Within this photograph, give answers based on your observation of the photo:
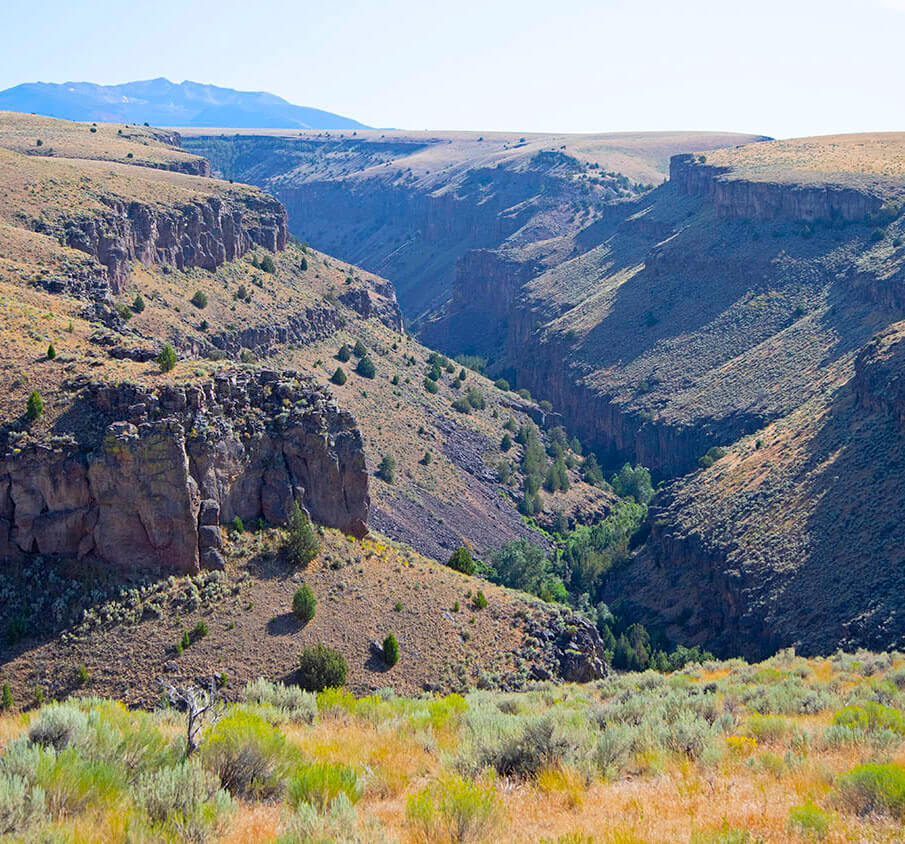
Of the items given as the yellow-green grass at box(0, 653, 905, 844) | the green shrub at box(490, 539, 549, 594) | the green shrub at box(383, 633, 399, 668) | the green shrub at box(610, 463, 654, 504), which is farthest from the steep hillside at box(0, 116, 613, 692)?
the green shrub at box(610, 463, 654, 504)

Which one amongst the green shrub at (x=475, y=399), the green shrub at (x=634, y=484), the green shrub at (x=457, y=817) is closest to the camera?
the green shrub at (x=457, y=817)

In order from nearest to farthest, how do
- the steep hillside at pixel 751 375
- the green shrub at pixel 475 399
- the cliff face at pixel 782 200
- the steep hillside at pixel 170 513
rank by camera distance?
the steep hillside at pixel 170 513 → the steep hillside at pixel 751 375 → the green shrub at pixel 475 399 → the cliff face at pixel 782 200

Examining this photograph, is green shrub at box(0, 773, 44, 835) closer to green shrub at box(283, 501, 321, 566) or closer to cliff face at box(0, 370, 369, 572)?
cliff face at box(0, 370, 369, 572)

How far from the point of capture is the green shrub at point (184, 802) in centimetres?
1198

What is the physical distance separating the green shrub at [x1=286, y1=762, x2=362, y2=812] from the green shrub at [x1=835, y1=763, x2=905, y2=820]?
265 inches

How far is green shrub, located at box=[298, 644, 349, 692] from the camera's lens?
3175cm

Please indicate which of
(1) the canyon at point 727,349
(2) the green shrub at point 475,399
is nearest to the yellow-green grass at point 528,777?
(1) the canyon at point 727,349

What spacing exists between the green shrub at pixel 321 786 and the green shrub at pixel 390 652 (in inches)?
793

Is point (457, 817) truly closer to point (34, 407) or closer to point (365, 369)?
point (34, 407)

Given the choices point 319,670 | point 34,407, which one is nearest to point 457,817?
point 319,670

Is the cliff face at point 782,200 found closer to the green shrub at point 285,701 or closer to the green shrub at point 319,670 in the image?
the green shrub at point 319,670

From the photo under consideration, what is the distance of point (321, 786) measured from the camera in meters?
13.5

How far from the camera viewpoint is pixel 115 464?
32531 mm

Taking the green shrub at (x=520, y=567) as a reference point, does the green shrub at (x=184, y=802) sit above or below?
above
